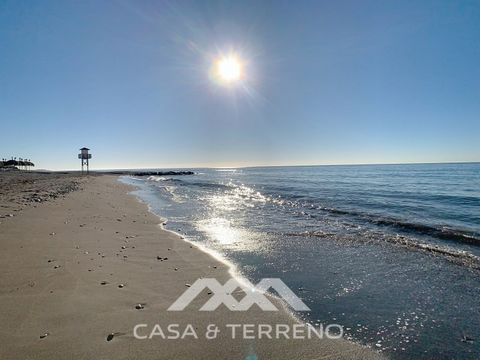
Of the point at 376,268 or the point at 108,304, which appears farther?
the point at 376,268

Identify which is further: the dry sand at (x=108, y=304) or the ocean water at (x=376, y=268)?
the ocean water at (x=376, y=268)

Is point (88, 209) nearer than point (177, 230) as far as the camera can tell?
No

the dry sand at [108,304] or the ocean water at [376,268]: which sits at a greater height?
the dry sand at [108,304]

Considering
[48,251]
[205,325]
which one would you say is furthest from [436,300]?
[48,251]

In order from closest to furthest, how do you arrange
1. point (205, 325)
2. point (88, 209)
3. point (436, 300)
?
point (205, 325), point (436, 300), point (88, 209)

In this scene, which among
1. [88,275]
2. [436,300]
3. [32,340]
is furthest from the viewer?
[88,275]

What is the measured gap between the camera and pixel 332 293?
622 cm

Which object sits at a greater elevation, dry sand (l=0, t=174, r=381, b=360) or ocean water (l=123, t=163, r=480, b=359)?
dry sand (l=0, t=174, r=381, b=360)

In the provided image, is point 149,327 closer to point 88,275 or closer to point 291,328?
point 291,328

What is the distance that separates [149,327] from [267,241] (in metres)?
7.00

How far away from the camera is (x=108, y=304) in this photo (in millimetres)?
5230

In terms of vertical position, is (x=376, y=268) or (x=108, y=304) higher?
(x=108, y=304)

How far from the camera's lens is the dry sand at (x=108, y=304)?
399 cm

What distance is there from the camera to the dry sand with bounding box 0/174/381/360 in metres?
3.99
